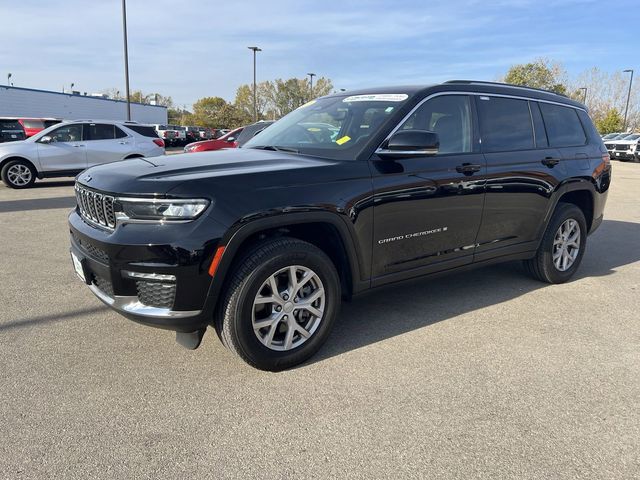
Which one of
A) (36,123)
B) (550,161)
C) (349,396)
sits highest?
(36,123)

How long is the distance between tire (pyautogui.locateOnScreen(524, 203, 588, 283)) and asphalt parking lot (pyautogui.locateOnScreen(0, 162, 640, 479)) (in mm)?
486

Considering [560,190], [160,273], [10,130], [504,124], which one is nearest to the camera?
[160,273]

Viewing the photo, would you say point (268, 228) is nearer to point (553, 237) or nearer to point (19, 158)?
point (553, 237)

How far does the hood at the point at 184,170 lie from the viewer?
2.80m

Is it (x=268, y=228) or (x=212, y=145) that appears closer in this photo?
(x=268, y=228)

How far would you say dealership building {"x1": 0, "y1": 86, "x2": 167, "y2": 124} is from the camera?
3972 cm

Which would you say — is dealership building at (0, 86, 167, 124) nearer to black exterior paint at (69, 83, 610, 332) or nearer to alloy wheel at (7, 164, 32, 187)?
alloy wheel at (7, 164, 32, 187)

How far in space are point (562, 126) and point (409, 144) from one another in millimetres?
2566

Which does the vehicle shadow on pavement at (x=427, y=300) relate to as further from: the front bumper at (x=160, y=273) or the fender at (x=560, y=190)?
the front bumper at (x=160, y=273)

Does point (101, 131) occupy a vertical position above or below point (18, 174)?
above

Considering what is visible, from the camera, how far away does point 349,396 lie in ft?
9.45

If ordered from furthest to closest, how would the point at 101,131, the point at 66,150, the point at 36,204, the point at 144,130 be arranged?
the point at 144,130 < the point at 101,131 < the point at 66,150 < the point at 36,204

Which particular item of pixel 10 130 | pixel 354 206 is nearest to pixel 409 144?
pixel 354 206

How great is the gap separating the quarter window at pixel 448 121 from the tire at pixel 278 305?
54.8 inches
